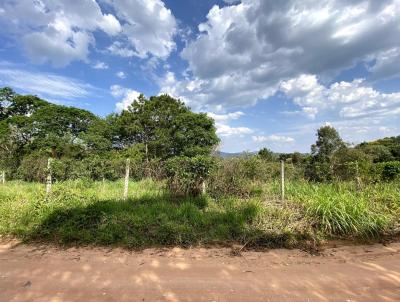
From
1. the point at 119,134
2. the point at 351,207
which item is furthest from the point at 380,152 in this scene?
the point at 351,207

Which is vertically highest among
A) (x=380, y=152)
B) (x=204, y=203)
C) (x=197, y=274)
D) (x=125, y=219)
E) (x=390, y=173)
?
(x=380, y=152)

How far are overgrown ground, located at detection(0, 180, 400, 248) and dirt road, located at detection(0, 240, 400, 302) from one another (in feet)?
1.10

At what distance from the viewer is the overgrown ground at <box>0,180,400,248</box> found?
18.1 ft

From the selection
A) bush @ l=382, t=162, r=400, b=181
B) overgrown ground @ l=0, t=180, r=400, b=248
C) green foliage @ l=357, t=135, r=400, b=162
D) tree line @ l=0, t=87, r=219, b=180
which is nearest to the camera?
overgrown ground @ l=0, t=180, r=400, b=248

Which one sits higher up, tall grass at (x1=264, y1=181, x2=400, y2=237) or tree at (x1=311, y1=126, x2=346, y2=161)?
tree at (x1=311, y1=126, x2=346, y2=161)

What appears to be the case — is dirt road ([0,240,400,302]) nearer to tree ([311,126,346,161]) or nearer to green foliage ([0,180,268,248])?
green foliage ([0,180,268,248])

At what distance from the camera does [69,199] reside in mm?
7043

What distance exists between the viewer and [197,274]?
426cm

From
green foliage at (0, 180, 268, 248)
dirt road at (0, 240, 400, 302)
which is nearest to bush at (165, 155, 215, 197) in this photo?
green foliage at (0, 180, 268, 248)

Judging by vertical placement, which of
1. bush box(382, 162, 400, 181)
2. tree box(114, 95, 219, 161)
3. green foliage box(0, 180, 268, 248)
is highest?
tree box(114, 95, 219, 161)

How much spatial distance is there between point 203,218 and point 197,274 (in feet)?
6.05

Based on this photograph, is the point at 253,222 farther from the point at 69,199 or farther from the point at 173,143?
the point at 173,143

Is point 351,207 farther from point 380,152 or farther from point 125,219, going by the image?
point 380,152

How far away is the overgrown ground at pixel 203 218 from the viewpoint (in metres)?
5.52
